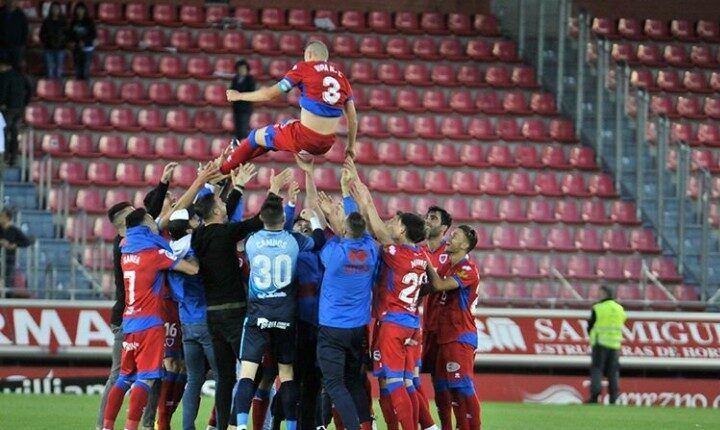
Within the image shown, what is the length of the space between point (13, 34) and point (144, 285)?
493 inches

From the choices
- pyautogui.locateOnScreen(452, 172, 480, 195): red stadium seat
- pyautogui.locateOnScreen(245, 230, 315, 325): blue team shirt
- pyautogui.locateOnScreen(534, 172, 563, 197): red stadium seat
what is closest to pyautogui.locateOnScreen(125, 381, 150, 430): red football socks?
pyautogui.locateOnScreen(245, 230, 315, 325): blue team shirt

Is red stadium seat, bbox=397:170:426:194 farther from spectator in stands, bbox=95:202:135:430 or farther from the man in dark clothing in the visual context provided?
the man in dark clothing

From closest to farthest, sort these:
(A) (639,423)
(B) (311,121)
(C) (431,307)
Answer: (B) (311,121) < (C) (431,307) < (A) (639,423)

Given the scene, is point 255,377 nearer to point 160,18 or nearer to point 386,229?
point 386,229

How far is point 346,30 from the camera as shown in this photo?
1118 inches

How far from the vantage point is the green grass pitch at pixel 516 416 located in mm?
16664

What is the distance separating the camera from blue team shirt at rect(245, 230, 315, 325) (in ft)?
Answer: 44.2

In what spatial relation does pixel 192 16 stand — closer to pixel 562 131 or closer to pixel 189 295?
pixel 562 131

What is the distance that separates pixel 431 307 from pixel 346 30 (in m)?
14.1

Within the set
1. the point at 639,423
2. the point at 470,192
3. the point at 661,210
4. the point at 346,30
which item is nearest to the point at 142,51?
the point at 346,30

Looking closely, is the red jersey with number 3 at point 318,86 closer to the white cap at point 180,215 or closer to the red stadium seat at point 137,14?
the white cap at point 180,215

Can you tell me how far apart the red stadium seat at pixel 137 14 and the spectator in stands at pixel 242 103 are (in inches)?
127

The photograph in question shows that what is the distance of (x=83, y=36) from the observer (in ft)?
85.9

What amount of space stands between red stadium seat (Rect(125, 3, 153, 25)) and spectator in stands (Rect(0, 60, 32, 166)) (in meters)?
4.24
